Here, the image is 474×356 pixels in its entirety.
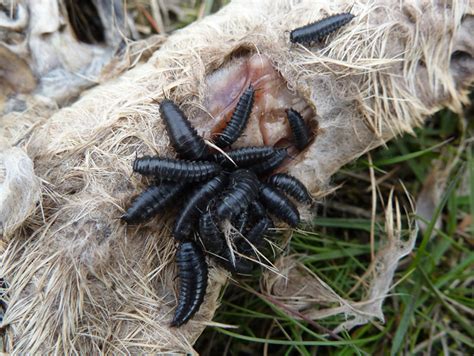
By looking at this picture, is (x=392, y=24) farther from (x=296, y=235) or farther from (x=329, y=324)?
(x=329, y=324)

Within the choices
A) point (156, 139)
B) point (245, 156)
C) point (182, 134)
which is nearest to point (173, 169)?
point (182, 134)

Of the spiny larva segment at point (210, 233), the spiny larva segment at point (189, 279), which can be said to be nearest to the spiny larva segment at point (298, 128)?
the spiny larva segment at point (210, 233)

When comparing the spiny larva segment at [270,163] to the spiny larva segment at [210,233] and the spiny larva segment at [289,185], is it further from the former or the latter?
the spiny larva segment at [210,233]

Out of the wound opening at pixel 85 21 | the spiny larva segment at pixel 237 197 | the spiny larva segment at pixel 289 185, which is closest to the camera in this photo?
the spiny larva segment at pixel 237 197

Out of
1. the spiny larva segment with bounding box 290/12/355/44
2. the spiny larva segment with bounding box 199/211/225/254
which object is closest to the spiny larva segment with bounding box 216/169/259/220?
the spiny larva segment with bounding box 199/211/225/254

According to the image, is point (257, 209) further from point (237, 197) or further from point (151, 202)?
point (151, 202)

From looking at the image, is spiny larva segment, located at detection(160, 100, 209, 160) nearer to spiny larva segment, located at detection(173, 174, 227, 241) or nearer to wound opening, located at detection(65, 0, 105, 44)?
spiny larva segment, located at detection(173, 174, 227, 241)

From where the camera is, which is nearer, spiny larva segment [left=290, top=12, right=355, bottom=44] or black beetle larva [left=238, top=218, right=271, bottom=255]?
black beetle larva [left=238, top=218, right=271, bottom=255]
